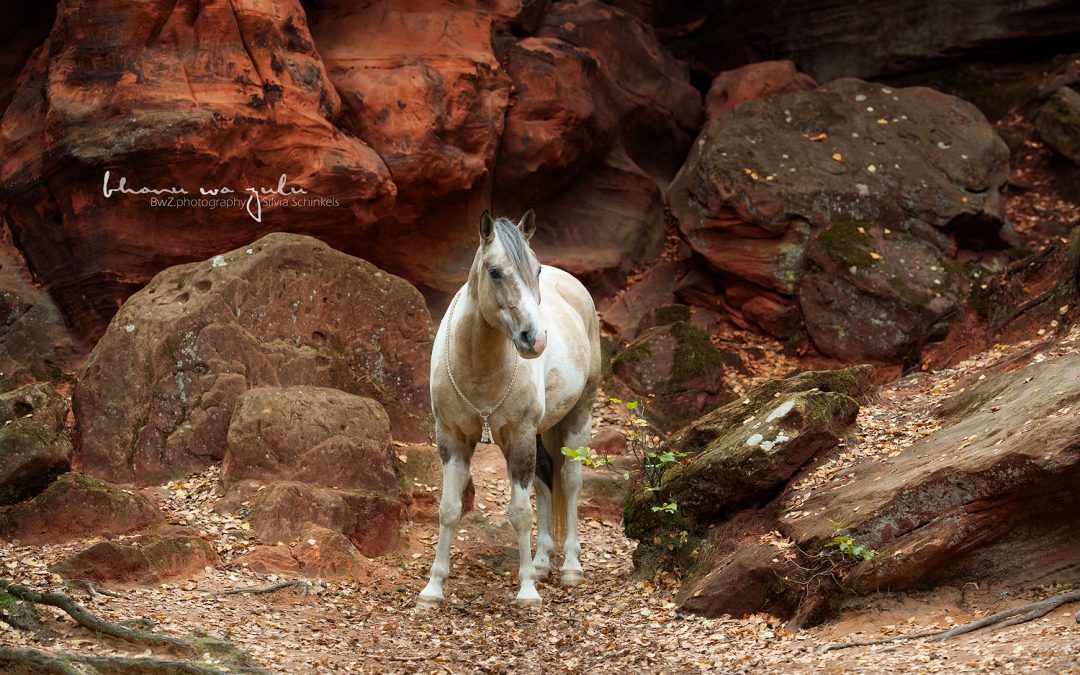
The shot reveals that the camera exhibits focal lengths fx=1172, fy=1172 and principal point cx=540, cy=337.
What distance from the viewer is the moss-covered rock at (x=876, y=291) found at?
1396cm

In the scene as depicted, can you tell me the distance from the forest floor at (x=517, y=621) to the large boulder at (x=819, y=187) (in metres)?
5.20

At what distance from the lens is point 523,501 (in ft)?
28.2

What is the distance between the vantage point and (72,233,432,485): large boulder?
10.1 m

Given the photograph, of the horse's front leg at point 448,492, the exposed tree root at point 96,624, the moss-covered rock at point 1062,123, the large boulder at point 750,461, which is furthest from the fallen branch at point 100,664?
the moss-covered rock at point 1062,123

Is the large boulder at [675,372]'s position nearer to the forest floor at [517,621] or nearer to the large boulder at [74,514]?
the forest floor at [517,621]

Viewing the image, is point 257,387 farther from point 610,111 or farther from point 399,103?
point 610,111

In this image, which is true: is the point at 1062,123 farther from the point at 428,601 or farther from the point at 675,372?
the point at 428,601

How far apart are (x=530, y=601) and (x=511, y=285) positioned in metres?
2.42

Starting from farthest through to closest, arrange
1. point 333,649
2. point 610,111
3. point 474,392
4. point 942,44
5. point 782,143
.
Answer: point 942,44 → point 610,111 → point 782,143 → point 474,392 → point 333,649

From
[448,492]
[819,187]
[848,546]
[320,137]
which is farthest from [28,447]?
[819,187]

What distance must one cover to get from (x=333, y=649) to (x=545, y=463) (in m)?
3.01

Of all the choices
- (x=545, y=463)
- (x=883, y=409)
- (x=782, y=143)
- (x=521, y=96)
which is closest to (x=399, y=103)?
(x=521, y=96)

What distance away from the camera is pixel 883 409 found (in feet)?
31.2

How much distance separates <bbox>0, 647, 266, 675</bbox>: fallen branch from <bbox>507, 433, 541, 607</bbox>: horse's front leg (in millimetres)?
2762
